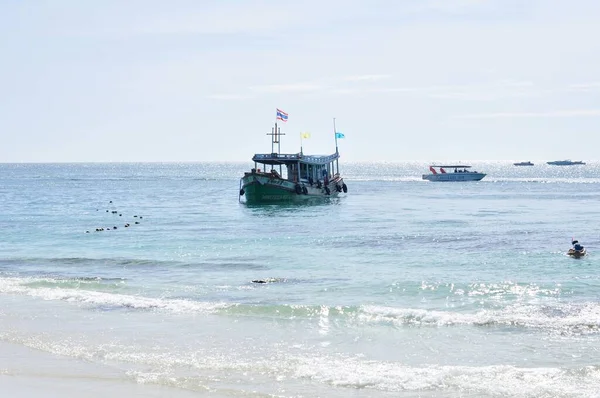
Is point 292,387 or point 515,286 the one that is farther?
point 515,286

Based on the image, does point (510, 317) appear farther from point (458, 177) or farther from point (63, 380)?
point (458, 177)

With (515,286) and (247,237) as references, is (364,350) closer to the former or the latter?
(515,286)

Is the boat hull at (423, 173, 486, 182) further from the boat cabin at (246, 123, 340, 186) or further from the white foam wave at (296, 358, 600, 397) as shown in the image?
the white foam wave at (296, 358, 600, 397)

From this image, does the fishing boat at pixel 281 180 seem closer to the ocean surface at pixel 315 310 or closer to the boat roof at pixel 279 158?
the boat roof at pixel 279 158

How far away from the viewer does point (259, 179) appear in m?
64.7

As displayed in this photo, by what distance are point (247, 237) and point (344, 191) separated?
49309 millimetres

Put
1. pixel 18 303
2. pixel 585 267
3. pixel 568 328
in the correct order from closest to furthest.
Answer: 1. pixel 568 328
2. pixel 18 303
3. pixel 585 267

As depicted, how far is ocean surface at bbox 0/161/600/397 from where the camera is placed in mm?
14961

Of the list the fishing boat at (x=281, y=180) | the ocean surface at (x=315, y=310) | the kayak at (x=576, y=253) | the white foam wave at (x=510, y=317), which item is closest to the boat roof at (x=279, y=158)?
the fishing boat at (x=281, y=180)

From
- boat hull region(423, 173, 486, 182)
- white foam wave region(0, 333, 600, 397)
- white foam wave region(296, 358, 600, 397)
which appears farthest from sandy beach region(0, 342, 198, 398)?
boat hull region(423, 173, 486, 182)

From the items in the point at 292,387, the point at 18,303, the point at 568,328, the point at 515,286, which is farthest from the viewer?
the point at 515,286

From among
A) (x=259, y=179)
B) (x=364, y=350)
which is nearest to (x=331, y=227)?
(x=259, y=179)

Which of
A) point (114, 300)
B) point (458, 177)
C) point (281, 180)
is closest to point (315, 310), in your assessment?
point (114, 300)

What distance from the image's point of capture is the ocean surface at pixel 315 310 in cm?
1496
